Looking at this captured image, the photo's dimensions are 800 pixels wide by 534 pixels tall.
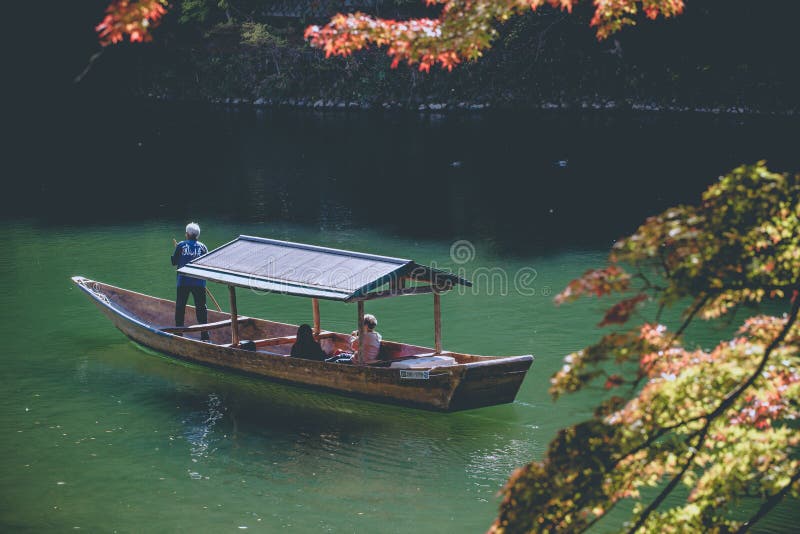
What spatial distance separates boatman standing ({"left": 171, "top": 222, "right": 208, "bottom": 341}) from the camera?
50.4 feet

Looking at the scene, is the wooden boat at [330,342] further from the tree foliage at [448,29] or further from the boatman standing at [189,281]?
the tree foliage at [448,29]

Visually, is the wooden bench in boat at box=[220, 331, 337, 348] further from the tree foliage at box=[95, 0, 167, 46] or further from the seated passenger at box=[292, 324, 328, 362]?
the tree foliage at box=[95, 0, 167, 46]

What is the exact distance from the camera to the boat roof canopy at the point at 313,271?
1291 centimetres

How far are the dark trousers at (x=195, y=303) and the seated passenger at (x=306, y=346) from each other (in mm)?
2314

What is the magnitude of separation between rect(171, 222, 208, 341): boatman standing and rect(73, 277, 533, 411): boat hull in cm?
47

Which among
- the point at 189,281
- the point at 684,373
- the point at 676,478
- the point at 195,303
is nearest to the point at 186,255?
the point at 189,281

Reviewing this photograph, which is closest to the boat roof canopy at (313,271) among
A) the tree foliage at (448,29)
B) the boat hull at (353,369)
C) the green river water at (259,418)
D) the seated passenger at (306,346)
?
the seated passenger at (306,346)

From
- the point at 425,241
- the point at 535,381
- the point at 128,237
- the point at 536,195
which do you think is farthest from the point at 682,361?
the point at 536,195

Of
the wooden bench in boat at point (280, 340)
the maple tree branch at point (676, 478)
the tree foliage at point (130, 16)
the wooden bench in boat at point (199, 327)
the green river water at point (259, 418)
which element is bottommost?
the green river water at point (259, 418)

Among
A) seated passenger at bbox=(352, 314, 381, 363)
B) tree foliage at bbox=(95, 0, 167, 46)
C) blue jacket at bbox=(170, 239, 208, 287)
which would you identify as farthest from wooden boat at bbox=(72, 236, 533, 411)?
tree foliage at bbox=(95, 0, 167, 46)

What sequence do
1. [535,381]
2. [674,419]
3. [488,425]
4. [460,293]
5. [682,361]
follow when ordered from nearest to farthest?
[674,419], [682,361], [488,425], [535,381], [460,293]

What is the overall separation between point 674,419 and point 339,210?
2230 cm

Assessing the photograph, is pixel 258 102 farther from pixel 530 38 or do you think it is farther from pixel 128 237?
pixel 128 237

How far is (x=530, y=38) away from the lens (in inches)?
1667
